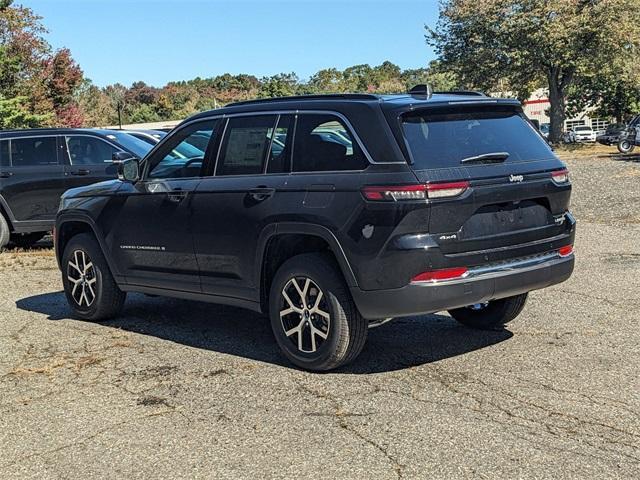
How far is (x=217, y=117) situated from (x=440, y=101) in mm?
1856

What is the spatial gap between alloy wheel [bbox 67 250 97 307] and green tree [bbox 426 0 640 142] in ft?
115

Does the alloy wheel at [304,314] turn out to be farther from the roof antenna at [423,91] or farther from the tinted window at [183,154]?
the roof antenna at [423,91]

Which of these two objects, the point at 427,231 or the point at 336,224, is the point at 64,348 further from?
the point at 427,231

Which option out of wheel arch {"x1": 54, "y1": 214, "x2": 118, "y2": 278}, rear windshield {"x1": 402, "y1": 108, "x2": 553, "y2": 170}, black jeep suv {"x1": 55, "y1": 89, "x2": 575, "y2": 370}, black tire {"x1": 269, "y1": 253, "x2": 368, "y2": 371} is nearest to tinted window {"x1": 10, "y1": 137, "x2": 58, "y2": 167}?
wheel arch {"x1": 54, "y1": 214, "x2": 118, "y2": 278}

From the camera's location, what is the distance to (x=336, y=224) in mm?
5012

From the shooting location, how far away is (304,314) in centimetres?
536

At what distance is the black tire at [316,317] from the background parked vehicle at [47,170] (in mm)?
6657

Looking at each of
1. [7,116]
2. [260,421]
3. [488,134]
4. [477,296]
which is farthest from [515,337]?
[7,116]

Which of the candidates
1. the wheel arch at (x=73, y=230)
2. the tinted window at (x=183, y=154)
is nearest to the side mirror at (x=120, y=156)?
the wheel arch at (x=73, y=230)

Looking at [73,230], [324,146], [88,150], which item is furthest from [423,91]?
[88,150]

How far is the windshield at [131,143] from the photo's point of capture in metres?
11.5

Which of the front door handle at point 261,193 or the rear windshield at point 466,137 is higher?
the rear windshield at point 466,137

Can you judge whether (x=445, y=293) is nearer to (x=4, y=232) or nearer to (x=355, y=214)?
(x=355, y=214)

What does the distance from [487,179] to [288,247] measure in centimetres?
147
